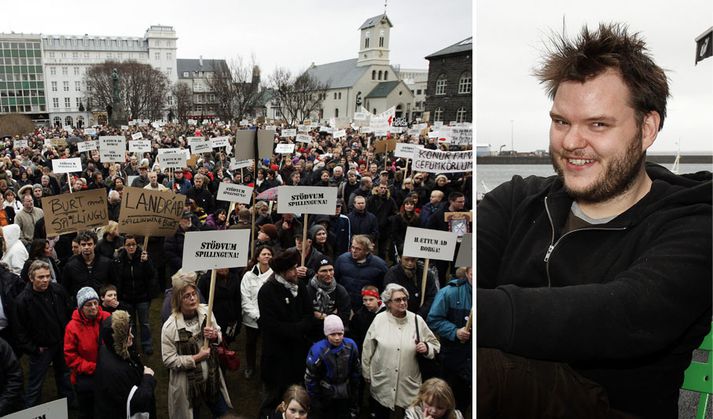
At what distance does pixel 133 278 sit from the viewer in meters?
6.31

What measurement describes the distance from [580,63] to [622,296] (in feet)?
1.61

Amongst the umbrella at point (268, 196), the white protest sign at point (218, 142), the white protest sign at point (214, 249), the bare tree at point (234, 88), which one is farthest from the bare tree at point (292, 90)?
the white protest sign at point (214, 249)

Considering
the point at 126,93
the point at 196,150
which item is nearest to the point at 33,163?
the point at 196,150

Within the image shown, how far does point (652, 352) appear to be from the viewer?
3.82 feet

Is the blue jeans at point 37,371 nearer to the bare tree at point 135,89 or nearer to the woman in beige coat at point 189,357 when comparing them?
the woman in beige coat at point 189,357

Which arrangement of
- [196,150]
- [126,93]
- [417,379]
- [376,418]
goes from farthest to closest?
[126,93] → [196,150] → [376,418] → [417,379]

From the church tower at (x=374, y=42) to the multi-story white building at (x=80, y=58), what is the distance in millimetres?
30496

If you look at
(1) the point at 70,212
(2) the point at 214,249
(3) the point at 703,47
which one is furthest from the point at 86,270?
(3) the point at 703,47

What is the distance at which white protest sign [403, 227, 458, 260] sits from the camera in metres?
5.39

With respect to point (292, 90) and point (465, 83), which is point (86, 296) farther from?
point (292, 90)

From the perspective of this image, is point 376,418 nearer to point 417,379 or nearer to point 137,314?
point 417,379

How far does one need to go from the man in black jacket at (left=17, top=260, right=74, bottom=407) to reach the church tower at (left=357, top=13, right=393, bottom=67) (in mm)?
87370

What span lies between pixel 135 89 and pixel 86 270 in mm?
60455

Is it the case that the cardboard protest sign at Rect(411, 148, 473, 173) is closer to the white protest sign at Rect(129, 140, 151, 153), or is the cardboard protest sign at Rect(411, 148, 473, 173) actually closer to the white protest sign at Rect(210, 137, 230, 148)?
the white protest sign at Rect(210, 137, 230, 148)
